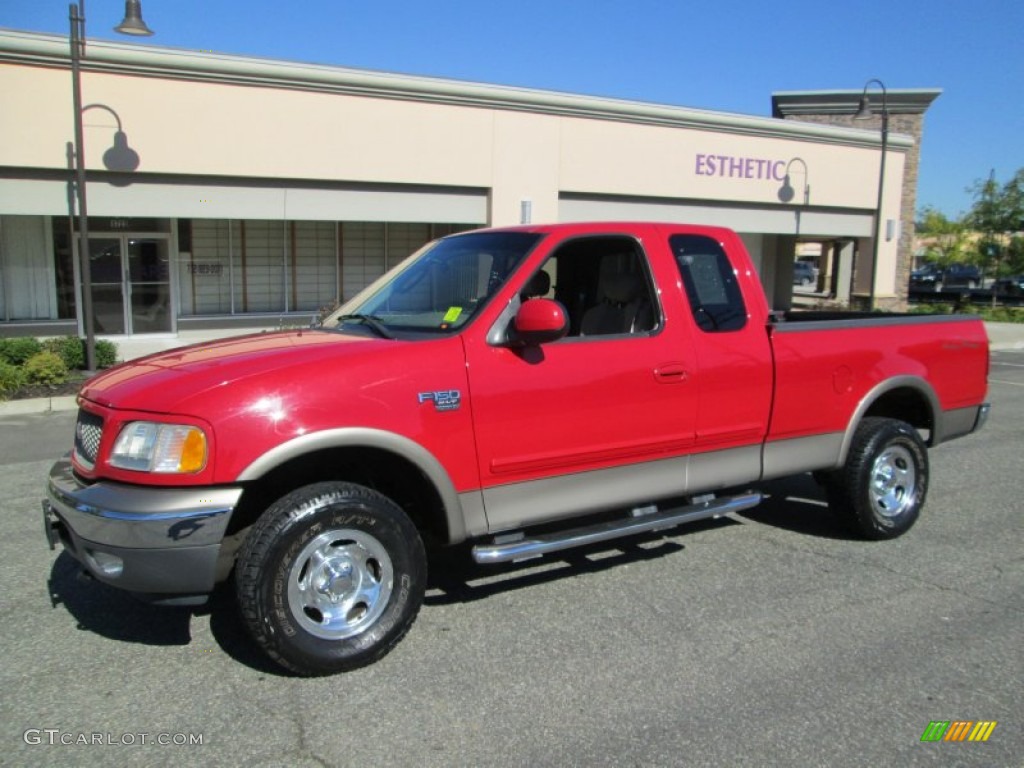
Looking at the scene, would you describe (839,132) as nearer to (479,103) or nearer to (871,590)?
(479,103)

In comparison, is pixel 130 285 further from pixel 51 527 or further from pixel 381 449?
pixel 381 449

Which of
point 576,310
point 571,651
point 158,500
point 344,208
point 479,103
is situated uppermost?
point 479,103

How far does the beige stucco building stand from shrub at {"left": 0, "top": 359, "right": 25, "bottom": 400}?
4279 millimetres

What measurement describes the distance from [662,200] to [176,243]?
11.0m

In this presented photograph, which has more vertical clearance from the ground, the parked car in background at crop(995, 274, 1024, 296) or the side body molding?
the parked car in background at crop(995, 274, 1024, 296)

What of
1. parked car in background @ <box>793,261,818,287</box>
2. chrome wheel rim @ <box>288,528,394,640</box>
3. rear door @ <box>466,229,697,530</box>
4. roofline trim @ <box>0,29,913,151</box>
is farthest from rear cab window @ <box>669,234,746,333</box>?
parked car in background @ <box>793,261,818,287</box>

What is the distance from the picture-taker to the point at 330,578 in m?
3.69

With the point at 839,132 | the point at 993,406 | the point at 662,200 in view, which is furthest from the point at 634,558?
the point at 839,132

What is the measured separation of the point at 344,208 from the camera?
1683 centimetres

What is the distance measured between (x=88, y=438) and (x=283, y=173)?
43.1 feet

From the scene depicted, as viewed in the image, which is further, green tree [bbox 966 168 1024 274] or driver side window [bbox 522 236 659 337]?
green tree [bbox 966 168 1024 274]

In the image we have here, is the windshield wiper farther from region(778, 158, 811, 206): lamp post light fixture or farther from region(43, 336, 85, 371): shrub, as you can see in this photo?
region(778, 158, 811, 206): lamp post light fixture

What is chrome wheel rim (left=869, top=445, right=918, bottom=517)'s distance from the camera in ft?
18.1

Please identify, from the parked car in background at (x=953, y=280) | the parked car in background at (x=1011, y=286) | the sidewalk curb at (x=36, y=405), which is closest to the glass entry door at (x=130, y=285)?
the sidewalk curb at (x=36, y=405)
